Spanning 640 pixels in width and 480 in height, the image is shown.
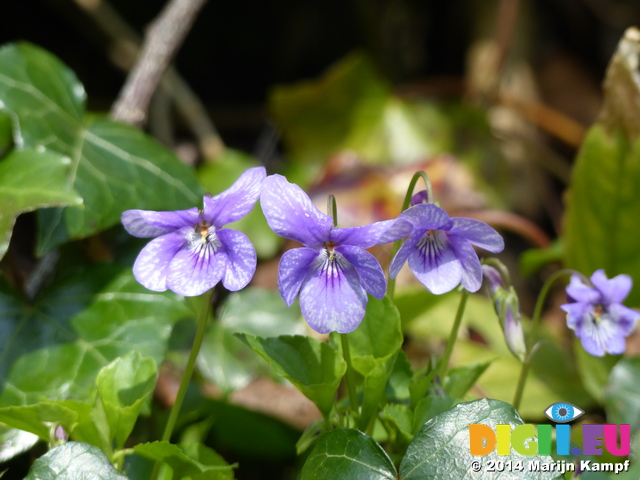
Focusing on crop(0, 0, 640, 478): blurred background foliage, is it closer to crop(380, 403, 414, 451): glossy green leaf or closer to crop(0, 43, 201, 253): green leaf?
crop(0, 43, 201, 253): green leaf

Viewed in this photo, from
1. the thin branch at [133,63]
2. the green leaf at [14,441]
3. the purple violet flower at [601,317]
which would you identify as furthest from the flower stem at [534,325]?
the thin branch at [133,63]

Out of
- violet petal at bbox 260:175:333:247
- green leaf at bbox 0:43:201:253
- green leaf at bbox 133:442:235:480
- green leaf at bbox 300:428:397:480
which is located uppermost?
green leaf at bbox 0:43:201:253

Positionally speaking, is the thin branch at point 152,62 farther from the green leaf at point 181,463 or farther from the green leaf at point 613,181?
the green leaf at point 613,181

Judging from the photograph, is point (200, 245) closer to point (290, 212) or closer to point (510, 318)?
point (290, 212)

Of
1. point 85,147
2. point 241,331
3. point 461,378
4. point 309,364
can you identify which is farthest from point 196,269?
point 241,331

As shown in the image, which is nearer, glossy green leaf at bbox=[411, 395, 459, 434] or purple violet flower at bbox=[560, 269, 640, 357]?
glossy green leaf at bbox=[411, 395, 459, 434]

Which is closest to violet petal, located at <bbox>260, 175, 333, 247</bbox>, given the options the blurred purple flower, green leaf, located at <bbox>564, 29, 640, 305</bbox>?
the blurred purple flower
